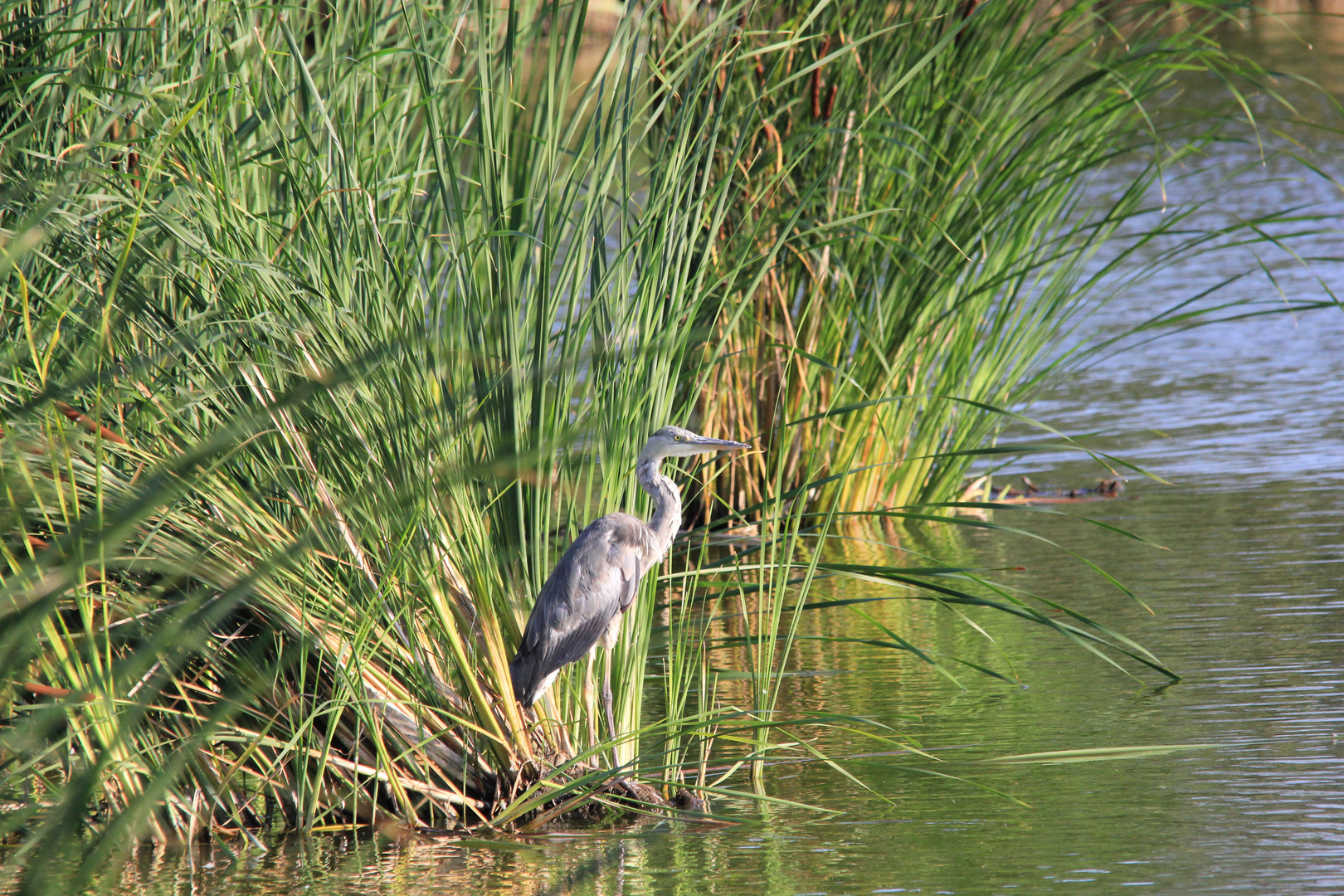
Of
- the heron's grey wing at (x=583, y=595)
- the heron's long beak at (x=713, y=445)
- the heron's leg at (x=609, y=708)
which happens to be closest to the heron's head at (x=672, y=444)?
the heron's long beak at (x=713, y=445)

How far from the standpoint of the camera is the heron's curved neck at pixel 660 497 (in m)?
3.30

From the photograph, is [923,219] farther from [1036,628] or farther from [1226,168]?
[1226,168]

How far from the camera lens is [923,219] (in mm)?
5215

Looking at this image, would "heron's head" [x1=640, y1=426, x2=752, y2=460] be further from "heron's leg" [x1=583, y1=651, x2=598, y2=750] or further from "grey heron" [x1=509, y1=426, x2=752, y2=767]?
"heron's leg" [x1=583, y1=651, x2=598, y2=750]

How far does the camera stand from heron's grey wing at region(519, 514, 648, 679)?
301 centimetres

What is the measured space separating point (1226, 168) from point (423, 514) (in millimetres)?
12074

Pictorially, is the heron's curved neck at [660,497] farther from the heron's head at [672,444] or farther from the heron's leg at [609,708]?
the heron's leg at [609,708]

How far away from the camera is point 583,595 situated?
3.03 m

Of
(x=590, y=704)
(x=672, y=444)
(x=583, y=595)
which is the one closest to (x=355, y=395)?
(x=583, y=595)

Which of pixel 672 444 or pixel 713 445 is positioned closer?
pixel 672 444

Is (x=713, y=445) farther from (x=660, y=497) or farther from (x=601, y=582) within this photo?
(x=601, y=582)

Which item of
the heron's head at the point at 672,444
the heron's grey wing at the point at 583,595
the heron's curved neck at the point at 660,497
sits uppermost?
the heron's head at the point at 672,444

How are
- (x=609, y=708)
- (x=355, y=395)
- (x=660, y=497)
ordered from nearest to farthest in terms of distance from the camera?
(x=355, y=395), (x=609, y=708), (x=660, y=497)

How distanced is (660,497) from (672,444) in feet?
0.56
